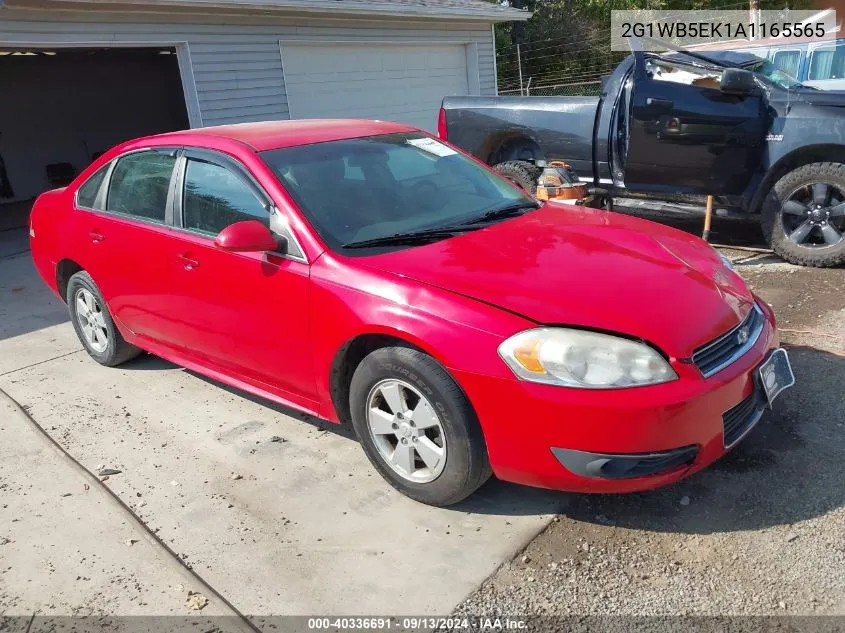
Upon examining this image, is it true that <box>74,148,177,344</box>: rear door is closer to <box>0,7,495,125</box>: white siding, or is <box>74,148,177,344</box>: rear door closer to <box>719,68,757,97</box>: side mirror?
<box>0,7,495,125</box>: white siding

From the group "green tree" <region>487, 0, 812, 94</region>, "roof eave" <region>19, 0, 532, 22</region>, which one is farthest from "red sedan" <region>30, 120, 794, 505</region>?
"green tree" <region>487, 0, 812, 94</region>

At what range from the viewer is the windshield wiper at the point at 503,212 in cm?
354

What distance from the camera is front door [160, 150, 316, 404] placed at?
3264 millimetres

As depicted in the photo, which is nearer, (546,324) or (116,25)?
(546,324)

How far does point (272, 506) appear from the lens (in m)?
3.17

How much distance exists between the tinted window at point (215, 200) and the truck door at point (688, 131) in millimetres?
4247

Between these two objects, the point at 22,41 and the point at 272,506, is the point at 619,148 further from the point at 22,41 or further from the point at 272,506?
the point at 22,41

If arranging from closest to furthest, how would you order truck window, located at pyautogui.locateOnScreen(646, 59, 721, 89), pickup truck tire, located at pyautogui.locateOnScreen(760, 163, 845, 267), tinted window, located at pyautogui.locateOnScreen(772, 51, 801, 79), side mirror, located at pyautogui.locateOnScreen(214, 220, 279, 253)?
side mirror, located at pyautogui.locateOnScreen(214, 220, 279, 253), pickup truck tire, located at pyautogui.locateOnScreen(760, 163, 845, 267), truck window, located at pyautogui.locateOnScreen(646, 59, 721, 89), tinted window, located at pyautogui.locateOnScreen(772, 51, 801, 79)

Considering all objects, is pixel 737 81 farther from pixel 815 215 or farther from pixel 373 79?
pixel 373 79

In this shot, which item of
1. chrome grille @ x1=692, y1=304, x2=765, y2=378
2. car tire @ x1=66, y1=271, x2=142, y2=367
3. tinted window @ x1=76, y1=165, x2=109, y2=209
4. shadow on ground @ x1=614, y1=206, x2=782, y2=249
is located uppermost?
tinted window @ x1=76, y1=165, x2=109, y2=209

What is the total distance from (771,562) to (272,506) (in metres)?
2.04

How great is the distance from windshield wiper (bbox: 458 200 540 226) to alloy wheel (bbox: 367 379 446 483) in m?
0.99

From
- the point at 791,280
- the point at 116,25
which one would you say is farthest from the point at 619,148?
the point at 116,25

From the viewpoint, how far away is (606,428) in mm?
2514
